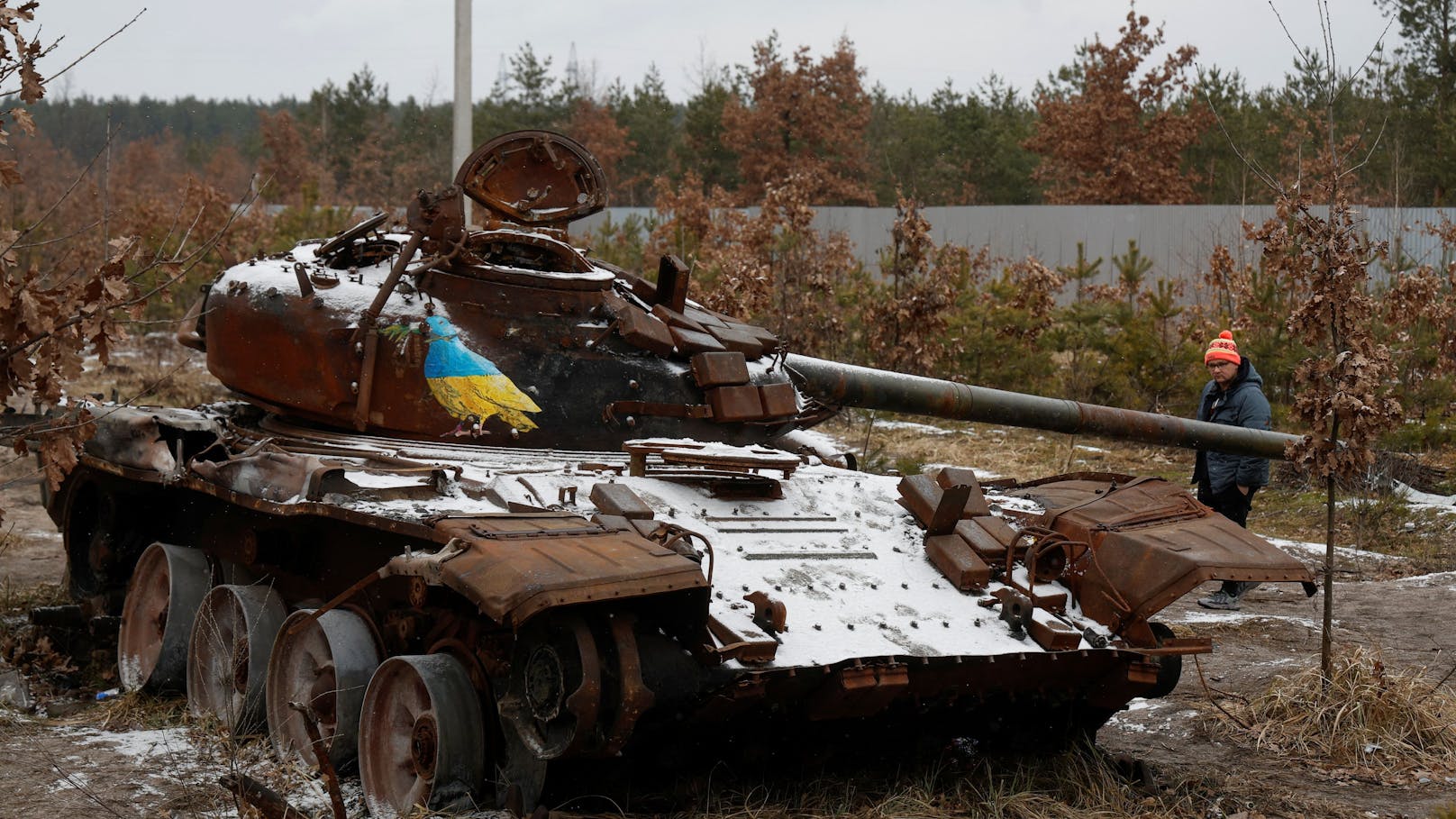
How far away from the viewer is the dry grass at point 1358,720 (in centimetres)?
604

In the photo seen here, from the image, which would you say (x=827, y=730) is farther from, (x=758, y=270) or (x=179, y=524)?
(x=758, y=270)

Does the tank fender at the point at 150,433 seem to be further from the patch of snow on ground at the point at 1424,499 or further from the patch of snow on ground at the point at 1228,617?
the patch of snow on ground at the point at 1424,499

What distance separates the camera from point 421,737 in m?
4.92

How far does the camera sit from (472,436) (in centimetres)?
616

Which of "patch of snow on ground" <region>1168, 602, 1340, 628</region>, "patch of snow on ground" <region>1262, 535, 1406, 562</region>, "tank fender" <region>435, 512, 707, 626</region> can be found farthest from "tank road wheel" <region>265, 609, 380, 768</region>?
"patch of snow on ground" <region>1262, 535, 1406, 562</region>

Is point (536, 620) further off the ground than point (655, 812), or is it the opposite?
point (536, 620)

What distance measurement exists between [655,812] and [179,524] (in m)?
3.78

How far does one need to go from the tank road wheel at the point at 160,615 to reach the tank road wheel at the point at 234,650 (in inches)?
5.9

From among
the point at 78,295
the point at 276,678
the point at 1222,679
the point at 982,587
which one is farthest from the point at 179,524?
the point at 1222,679

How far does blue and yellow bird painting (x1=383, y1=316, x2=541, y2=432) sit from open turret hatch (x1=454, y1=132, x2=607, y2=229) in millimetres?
888

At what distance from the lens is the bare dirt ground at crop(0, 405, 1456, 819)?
17.4ft

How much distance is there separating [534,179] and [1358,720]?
4.45 meters

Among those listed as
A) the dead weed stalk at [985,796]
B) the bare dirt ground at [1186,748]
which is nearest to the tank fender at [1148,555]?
the dead weed stalk at [985,796]

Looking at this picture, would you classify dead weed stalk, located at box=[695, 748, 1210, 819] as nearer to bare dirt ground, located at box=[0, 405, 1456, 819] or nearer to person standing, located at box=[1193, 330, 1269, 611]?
bare dirt ground, located at box=[0, 405, 1456, 819]
